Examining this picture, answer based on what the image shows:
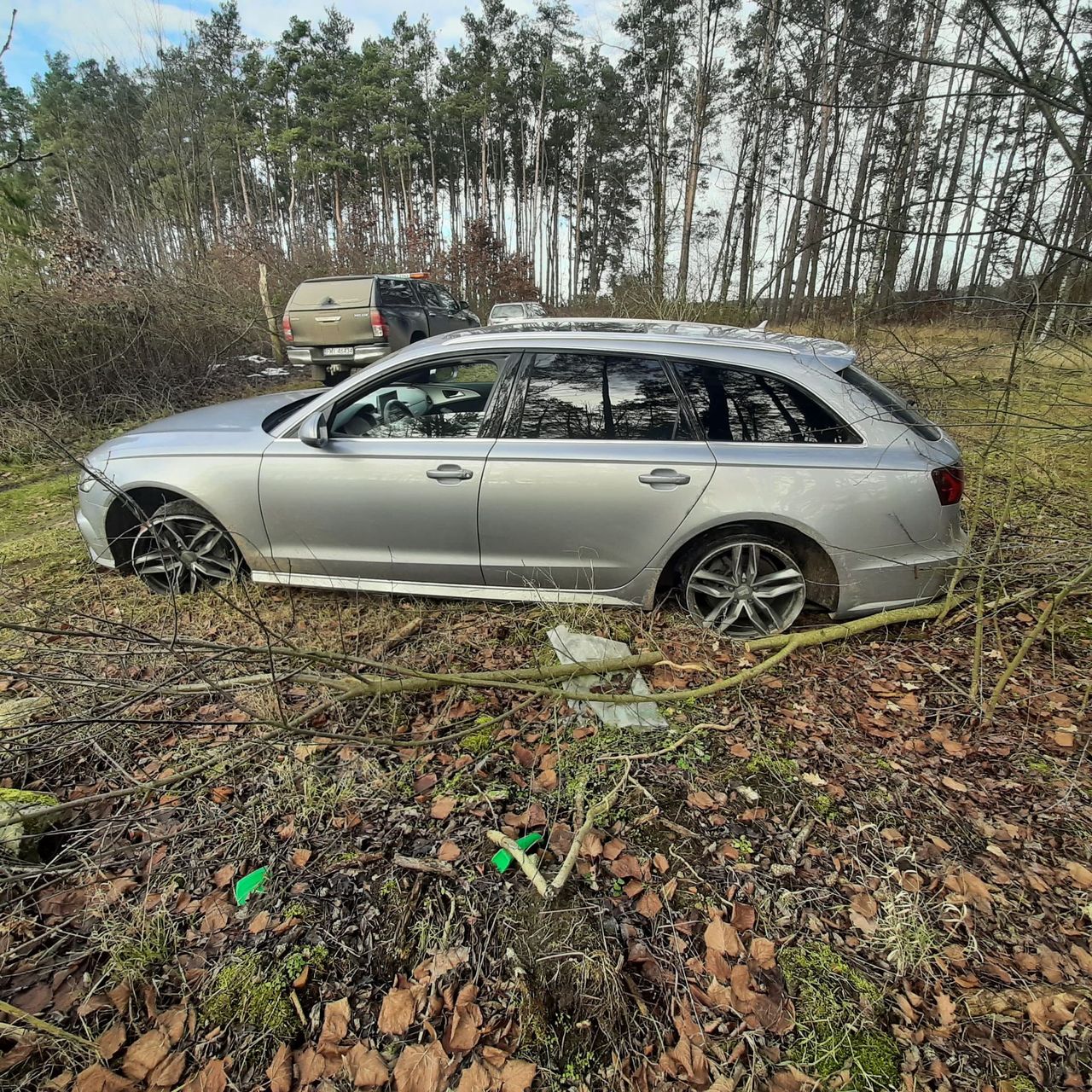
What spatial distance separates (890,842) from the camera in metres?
2.04

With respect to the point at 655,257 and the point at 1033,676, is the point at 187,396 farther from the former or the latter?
the point at 1033,676

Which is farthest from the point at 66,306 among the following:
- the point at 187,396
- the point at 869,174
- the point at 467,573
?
the point at 869,174

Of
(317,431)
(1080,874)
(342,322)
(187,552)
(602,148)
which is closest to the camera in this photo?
(1080,874)

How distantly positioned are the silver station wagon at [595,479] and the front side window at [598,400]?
0.01 metres

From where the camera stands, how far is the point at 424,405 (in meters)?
3.36

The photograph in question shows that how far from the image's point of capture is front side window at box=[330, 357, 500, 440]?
3.23 metres

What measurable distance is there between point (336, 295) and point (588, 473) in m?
9.30

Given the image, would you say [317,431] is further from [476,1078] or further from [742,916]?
[742,916]

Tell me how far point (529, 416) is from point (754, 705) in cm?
189

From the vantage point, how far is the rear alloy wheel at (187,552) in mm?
3443

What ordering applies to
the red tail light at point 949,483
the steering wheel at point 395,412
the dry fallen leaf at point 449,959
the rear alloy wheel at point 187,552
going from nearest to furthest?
1. the dry fallen leaf at point 449,959
2. the red tail light at point 949,483
3. the steering wheel at point 395,412
4. the rear alloy wheel at point 187,552

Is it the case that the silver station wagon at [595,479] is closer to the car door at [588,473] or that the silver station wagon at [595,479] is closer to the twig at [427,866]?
the car door at [588,473]

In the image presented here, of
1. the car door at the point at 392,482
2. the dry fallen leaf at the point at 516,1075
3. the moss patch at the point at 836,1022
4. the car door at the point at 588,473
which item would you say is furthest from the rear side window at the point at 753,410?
the dry fallen leaf at the point at 516,1075

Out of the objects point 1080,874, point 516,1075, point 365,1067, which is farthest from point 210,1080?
point 1080,874
